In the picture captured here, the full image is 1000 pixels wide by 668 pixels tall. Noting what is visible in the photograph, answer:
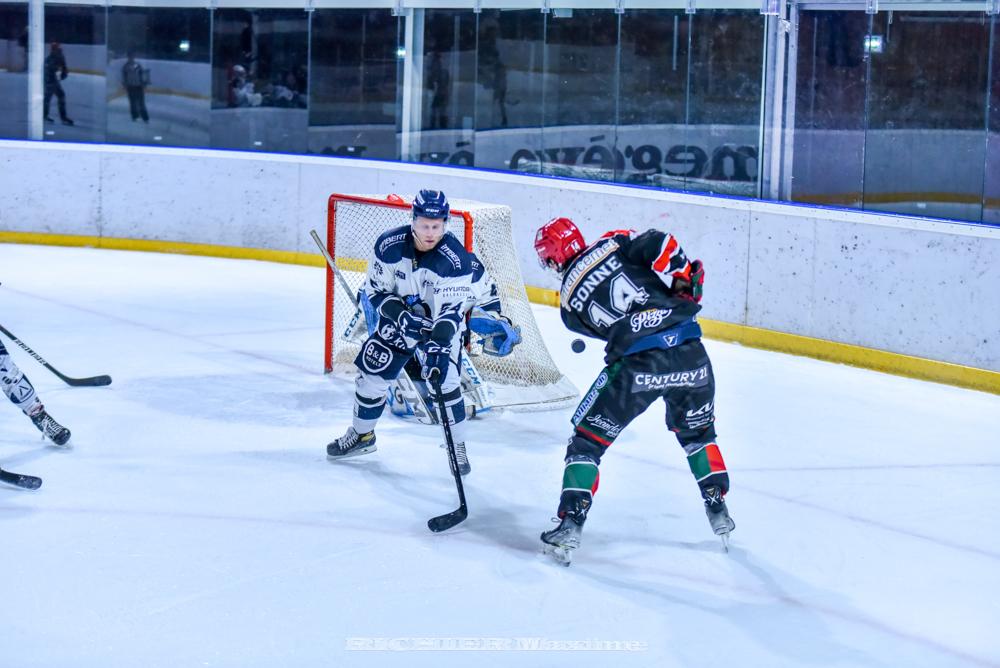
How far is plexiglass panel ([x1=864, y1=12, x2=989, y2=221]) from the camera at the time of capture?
6.64m

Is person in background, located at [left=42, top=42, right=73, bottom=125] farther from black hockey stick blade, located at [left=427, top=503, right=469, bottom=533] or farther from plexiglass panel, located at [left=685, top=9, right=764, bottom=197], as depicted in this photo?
black hockey stick blade, located at [left=427, top=503, right=469, bottom=533]

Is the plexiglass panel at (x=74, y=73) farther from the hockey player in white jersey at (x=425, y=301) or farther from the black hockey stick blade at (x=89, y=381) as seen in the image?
the hockey player in white jersey at (x=425, y=301)

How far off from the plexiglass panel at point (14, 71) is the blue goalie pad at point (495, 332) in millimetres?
6925

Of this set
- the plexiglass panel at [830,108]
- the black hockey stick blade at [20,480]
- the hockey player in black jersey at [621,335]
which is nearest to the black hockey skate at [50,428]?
the black hockey stick blade at [20,480]

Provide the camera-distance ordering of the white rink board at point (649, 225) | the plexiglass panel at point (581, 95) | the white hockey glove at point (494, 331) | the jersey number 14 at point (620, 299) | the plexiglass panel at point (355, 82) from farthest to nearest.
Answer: the plexiglass panel at point (355, 82)
the plexiglass panel at point (581, 95)
the white rink board at point (649, 225)
the white hockey glove at point (494, 331)
the jersey number 14 at point (620, 299)

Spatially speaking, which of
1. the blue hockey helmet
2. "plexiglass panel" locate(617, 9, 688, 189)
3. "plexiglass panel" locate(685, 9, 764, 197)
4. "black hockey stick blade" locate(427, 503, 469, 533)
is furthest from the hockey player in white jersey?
"plexiglass panel" locate(617, 9, 688, 189)

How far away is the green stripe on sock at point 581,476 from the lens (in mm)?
3949

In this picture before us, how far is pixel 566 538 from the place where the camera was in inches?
155

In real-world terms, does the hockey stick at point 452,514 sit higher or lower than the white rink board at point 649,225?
lower

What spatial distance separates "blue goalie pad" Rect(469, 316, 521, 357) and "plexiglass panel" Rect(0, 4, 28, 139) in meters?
6.92

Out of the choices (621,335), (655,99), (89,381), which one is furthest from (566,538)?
(655,99)

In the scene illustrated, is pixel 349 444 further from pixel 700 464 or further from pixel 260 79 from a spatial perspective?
pixel 260 79

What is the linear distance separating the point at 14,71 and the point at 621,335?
836 cm

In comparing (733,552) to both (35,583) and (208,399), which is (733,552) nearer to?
(35,583)
